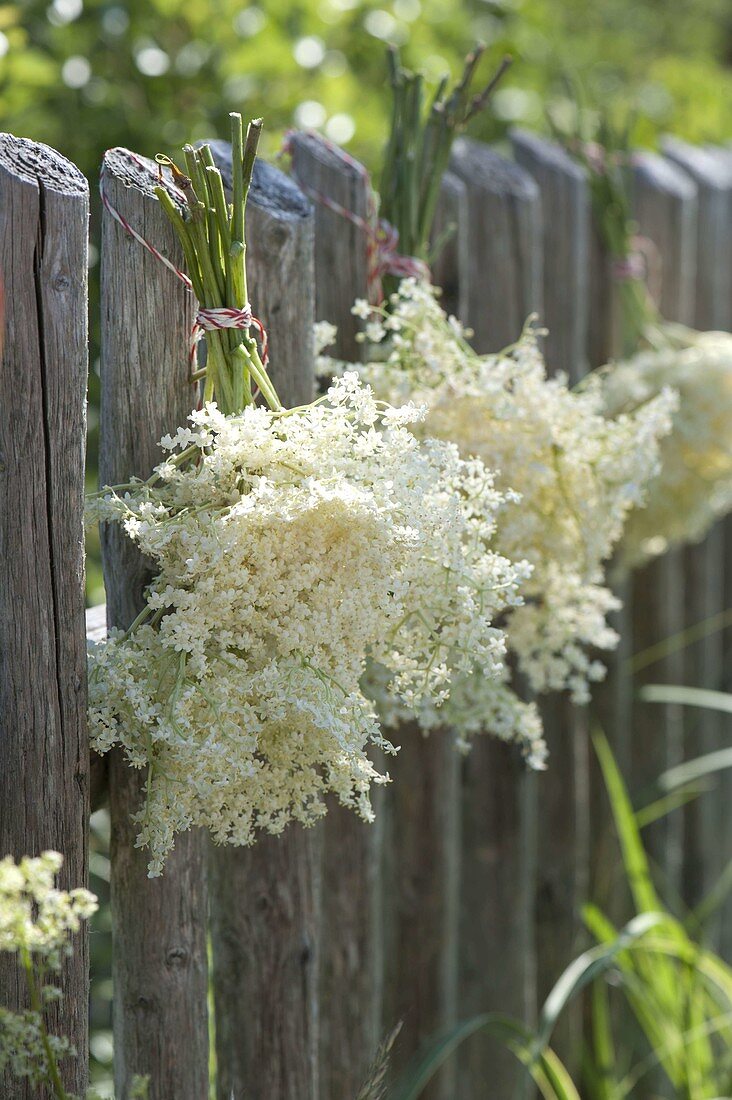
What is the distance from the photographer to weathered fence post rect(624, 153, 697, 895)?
2414mm

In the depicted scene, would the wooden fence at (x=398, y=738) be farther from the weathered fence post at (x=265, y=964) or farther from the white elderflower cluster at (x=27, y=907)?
the white elderflower cluster at (x=27, y=907)

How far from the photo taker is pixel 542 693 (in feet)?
7.30

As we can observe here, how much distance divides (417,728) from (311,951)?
0.45m

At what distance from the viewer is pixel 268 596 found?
A: 1.07 m

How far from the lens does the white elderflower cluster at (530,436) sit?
1.40 meters

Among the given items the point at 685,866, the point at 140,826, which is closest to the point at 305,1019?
the point at 140,826

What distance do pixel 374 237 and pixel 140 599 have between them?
2.17 ft

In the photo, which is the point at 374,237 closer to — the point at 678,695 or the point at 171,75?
the point at 171,75

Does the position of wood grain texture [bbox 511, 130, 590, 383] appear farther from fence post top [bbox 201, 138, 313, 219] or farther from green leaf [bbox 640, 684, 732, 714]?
fence post top [bbox 201, 138, 313, 219]

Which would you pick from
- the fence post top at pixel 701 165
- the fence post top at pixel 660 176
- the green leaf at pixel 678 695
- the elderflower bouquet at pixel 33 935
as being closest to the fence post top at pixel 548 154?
the fence post top at pixel 660 176

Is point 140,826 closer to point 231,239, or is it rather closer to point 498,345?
point 231,239

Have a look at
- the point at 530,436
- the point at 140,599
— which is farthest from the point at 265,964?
the point at 530,436

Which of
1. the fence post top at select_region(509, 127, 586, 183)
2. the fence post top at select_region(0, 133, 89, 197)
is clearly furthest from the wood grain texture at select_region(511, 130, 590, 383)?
the fence post top at select_region(0, 133, 89, 197)

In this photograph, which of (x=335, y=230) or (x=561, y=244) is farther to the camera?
(x=561, y=244)
